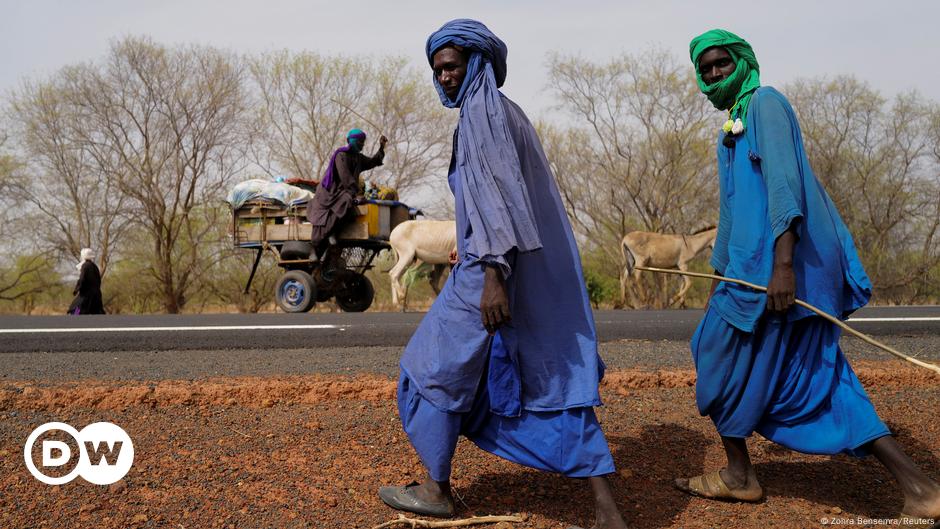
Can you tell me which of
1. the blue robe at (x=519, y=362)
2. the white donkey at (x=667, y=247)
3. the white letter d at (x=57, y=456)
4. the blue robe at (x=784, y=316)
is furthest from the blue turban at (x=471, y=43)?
the white donkey at (x=667, y=247)

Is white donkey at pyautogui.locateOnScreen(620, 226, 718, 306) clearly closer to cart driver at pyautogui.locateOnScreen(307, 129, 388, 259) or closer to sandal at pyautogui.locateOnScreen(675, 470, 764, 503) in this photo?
cart driver at pyautogui.locateOnScreen(307, 129, 388, 259)

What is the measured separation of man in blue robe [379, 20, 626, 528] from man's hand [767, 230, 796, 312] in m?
0.66

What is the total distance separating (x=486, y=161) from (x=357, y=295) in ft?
41.0

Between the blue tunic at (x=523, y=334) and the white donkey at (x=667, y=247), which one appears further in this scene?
the white donkey at (x=667, y=247)

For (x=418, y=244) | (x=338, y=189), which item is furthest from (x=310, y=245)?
(x=418, y=244)

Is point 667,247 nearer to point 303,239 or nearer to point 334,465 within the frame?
point 303,239

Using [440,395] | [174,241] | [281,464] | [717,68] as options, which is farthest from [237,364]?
[174,241]

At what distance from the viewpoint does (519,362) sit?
2881 mm

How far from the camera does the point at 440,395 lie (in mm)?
2867

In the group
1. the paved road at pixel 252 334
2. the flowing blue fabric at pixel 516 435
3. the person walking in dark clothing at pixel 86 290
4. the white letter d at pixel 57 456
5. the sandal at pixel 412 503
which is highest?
the flowing blue fabric at pixel 516 435

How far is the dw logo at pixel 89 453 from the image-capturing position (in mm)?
3402

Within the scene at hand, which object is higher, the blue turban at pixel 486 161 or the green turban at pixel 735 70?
the green turban at pixel 735 70

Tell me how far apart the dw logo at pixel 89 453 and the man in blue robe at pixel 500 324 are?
1.36m

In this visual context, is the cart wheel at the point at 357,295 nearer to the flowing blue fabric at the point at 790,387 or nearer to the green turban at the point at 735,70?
the green turban at the point at 735,70
